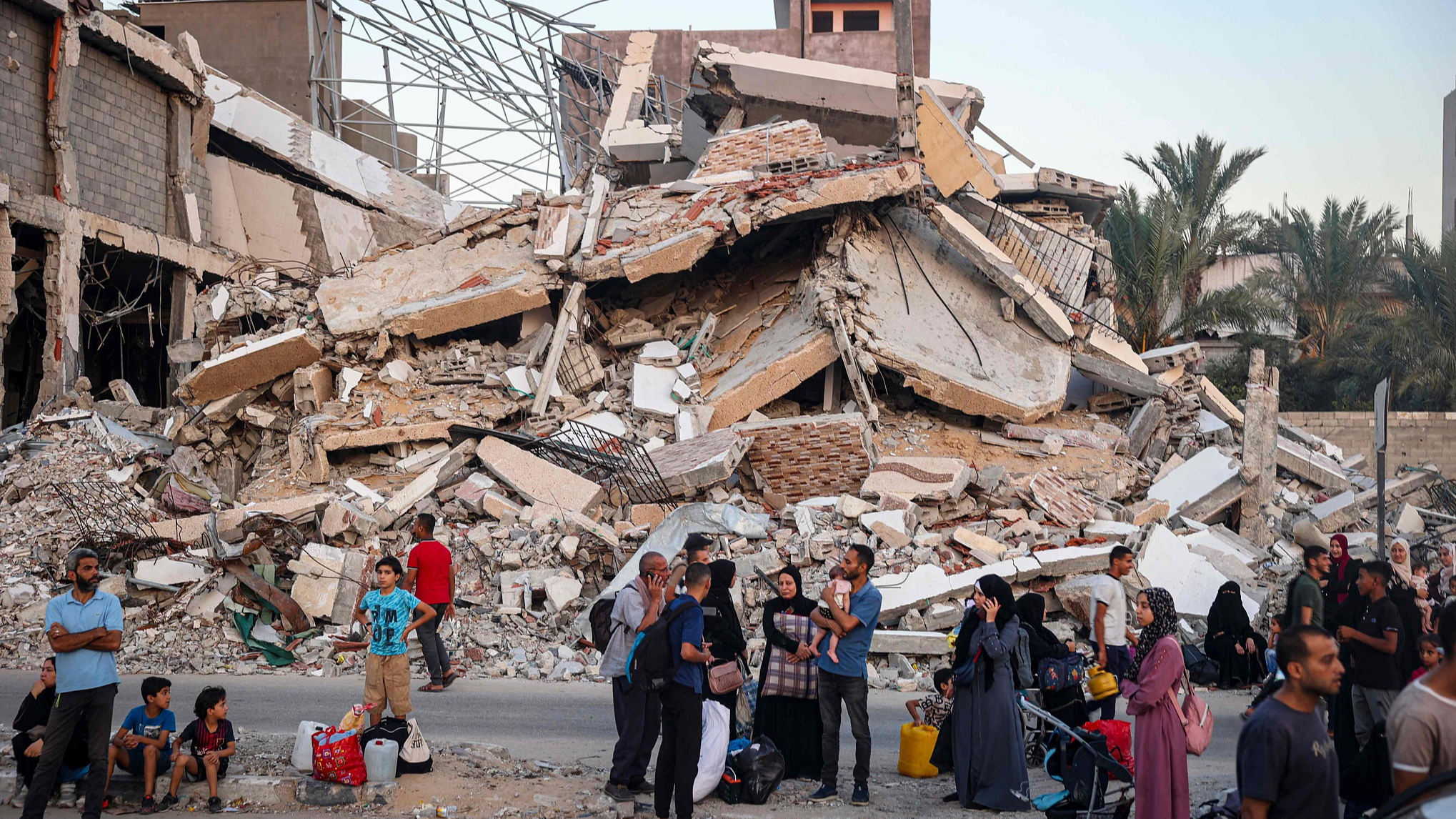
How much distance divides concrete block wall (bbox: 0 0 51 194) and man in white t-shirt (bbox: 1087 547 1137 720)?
53.2 ft

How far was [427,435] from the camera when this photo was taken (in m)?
13.2

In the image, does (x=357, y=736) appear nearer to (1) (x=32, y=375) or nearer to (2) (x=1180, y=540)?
(2) (x=1180, y=540)

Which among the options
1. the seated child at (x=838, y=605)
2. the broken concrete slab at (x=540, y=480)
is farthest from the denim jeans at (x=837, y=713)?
the broken concrete slab at (x=540, y=480)

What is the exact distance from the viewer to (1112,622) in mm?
6105

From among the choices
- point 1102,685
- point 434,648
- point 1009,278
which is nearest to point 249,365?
point 434,648

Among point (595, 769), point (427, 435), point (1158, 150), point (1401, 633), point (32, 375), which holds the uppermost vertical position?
point (1158, 150)

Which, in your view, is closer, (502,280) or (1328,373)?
(502,280)

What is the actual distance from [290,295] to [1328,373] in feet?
70.4

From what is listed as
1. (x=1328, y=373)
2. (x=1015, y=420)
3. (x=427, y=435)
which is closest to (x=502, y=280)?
(x=427, y=435)

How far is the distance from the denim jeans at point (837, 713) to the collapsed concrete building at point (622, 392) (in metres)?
3.41

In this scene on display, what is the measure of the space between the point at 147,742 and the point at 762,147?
1340 centimetres

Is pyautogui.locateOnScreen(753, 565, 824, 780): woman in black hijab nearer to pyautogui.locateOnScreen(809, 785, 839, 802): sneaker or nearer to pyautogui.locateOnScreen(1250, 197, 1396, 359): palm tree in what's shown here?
pyautogui.locateOnScreen(809, 785, 839, 802): sneaker

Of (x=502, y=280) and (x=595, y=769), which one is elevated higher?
(x=502, y=280)

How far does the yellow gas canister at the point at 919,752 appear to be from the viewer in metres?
6.18
